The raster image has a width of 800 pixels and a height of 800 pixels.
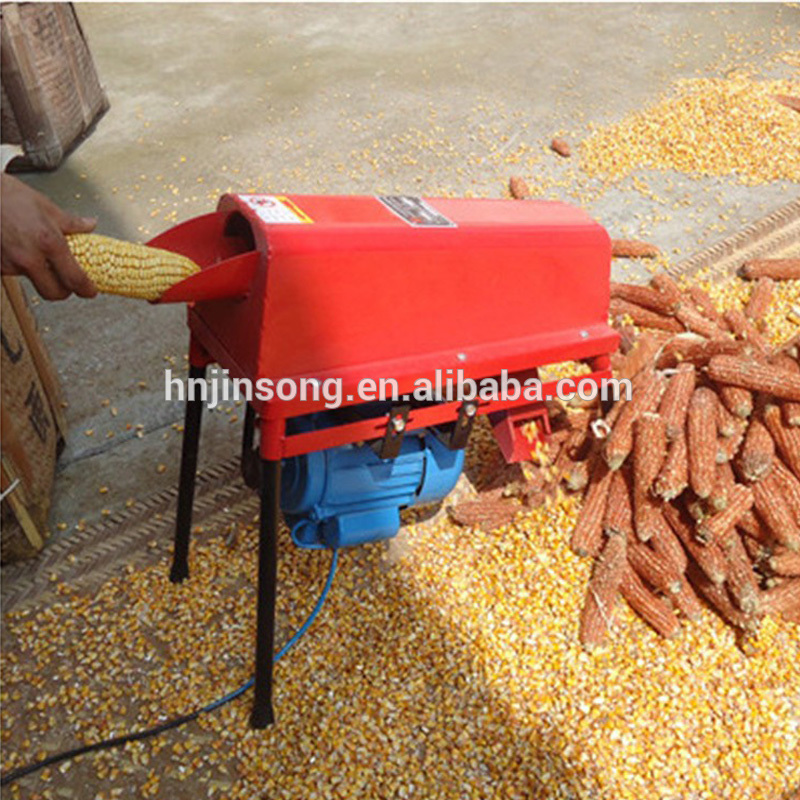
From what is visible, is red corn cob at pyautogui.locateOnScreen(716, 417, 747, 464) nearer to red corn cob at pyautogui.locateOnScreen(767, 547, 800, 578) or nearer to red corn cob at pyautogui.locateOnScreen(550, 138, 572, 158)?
red corn cob at pyautogui.locateOnScreen(767, 547, 800, 578)

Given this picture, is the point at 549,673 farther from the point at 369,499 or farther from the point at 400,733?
the point at 369,499

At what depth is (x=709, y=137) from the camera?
26.3 ft

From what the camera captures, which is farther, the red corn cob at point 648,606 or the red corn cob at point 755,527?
the red corn cob at point 755,527

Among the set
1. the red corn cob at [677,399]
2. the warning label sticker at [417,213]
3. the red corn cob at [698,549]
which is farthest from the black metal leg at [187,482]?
the red corn cob at [698,549]

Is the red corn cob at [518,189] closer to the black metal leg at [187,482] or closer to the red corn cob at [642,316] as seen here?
the red corn cob at [642,316]

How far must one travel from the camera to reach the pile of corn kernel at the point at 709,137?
24.7 ft

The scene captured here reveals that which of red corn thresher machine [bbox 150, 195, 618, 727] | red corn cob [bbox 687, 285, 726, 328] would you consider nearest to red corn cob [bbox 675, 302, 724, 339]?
red corn cob [bbox 687, 285, 726, 328]

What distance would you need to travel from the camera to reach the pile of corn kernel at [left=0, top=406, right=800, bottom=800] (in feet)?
10.6

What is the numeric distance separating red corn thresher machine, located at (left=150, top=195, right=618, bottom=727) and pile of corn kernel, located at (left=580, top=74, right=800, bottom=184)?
197 inches

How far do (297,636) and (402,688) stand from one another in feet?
1.91

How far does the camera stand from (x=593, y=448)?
428 centimetres

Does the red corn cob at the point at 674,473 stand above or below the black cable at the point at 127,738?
above

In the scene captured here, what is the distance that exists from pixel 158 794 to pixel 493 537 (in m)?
2.10

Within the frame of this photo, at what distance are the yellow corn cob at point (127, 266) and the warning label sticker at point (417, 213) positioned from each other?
0.79m
